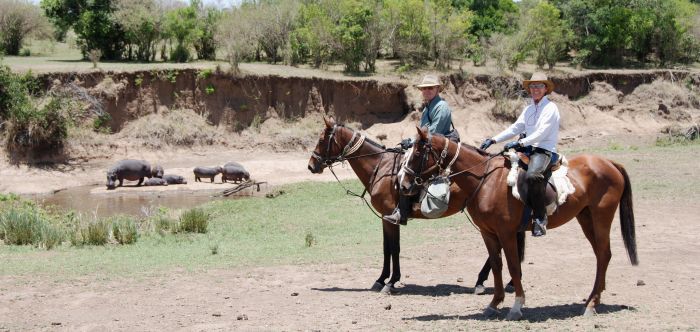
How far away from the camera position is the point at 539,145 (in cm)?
933

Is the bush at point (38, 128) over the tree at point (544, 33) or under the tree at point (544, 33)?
under

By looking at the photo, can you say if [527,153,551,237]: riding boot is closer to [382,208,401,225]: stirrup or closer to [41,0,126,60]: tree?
[382,208,401,225]: stirrup

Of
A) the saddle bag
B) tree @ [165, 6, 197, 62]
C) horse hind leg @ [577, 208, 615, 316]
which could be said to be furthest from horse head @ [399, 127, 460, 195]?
tree @ [165, 6, 197, 62]

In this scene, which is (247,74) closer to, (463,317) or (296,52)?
(296,52)

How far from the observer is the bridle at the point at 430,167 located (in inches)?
368

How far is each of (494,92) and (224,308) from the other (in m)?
33.2

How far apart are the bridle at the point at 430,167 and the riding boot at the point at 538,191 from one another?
0.94 meters

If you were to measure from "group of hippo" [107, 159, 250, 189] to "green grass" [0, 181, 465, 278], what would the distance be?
27.4 ft

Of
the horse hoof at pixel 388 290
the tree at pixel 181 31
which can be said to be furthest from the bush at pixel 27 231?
the tree at pixel 181 31

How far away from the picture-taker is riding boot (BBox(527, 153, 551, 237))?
9.15 metres

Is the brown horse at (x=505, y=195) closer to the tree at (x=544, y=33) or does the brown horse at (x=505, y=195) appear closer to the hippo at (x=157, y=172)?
the hippo at (x=157, y=172)

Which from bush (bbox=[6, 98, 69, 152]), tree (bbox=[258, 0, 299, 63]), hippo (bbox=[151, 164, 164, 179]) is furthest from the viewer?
tree (bbox=[258, 0, 299, 63])

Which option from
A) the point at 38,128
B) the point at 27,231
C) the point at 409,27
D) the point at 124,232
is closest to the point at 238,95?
the point at 38,128

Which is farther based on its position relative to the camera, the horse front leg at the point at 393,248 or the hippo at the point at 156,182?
the hippo at the point at 156,182
